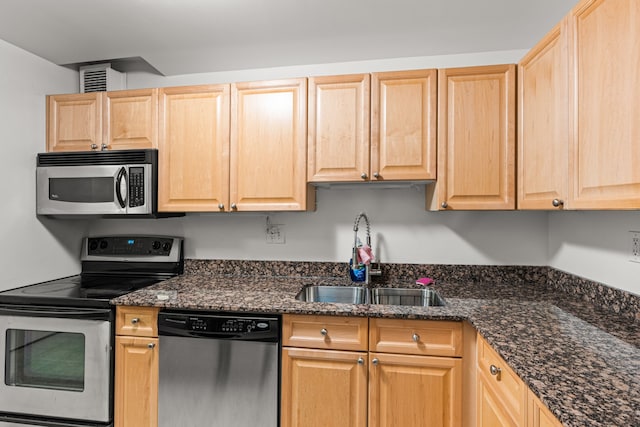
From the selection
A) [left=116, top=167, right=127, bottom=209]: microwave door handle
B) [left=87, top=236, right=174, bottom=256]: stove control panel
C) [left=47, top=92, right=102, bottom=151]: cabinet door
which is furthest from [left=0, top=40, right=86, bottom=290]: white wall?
[left=116, top=167, right=127, bottom=209]: microwave door handle

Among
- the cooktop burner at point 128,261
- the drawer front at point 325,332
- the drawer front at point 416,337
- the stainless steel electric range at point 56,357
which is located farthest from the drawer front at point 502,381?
the cooktop burner at point 128,261

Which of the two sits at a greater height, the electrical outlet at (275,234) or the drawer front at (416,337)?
the electrical outlet at (275,234)

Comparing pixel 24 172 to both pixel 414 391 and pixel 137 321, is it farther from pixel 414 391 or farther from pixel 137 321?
pixel 414 391

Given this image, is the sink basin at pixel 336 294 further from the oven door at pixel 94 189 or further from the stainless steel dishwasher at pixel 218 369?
the oven door at pixel 94 189

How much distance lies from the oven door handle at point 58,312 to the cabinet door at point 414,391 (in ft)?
4.47

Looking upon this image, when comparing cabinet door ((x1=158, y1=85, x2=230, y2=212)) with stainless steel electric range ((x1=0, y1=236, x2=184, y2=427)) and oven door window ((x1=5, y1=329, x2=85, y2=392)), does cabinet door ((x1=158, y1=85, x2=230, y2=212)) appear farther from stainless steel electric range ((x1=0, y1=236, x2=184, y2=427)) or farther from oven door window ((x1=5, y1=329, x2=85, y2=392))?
oven door window ((x1=5, y1=329, x2=85, y2=392))

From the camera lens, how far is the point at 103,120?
226 centimetres

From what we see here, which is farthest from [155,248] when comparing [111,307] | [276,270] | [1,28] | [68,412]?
[1,28]

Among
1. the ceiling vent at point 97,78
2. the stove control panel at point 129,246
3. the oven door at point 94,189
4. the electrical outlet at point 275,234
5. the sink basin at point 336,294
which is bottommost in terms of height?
the sink basin at point 336,294

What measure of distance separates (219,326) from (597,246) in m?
1.82

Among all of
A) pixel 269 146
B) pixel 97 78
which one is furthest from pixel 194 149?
pixel 97 78

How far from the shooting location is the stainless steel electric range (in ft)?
5.95

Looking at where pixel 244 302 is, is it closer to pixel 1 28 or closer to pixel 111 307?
pixel 111 307

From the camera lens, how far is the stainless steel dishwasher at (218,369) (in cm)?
169
